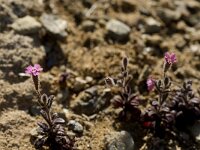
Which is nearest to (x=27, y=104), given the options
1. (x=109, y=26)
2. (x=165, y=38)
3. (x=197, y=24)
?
(x=109, y=26)

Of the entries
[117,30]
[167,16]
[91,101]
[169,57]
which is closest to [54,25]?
[117,30]

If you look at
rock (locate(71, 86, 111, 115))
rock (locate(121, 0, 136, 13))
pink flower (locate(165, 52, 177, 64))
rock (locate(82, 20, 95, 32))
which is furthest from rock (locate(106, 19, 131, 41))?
pink flower (locate(165, 52, 177, 64))

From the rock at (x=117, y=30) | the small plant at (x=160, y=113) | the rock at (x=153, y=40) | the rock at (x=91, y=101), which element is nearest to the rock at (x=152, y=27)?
the rock at (x=153, y=40)

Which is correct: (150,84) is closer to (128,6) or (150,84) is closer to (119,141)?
(119,141)

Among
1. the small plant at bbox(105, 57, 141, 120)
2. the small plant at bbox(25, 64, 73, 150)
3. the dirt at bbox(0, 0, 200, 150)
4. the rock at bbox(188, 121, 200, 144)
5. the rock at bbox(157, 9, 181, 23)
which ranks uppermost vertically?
the rock at bbox(157, 9, 181, 23)

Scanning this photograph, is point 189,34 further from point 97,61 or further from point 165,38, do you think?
point 97,61

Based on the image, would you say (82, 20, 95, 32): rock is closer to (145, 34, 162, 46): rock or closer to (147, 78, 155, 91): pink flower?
(145, 34, 162, 46): rock

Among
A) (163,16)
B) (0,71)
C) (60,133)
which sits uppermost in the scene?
(163,16)
